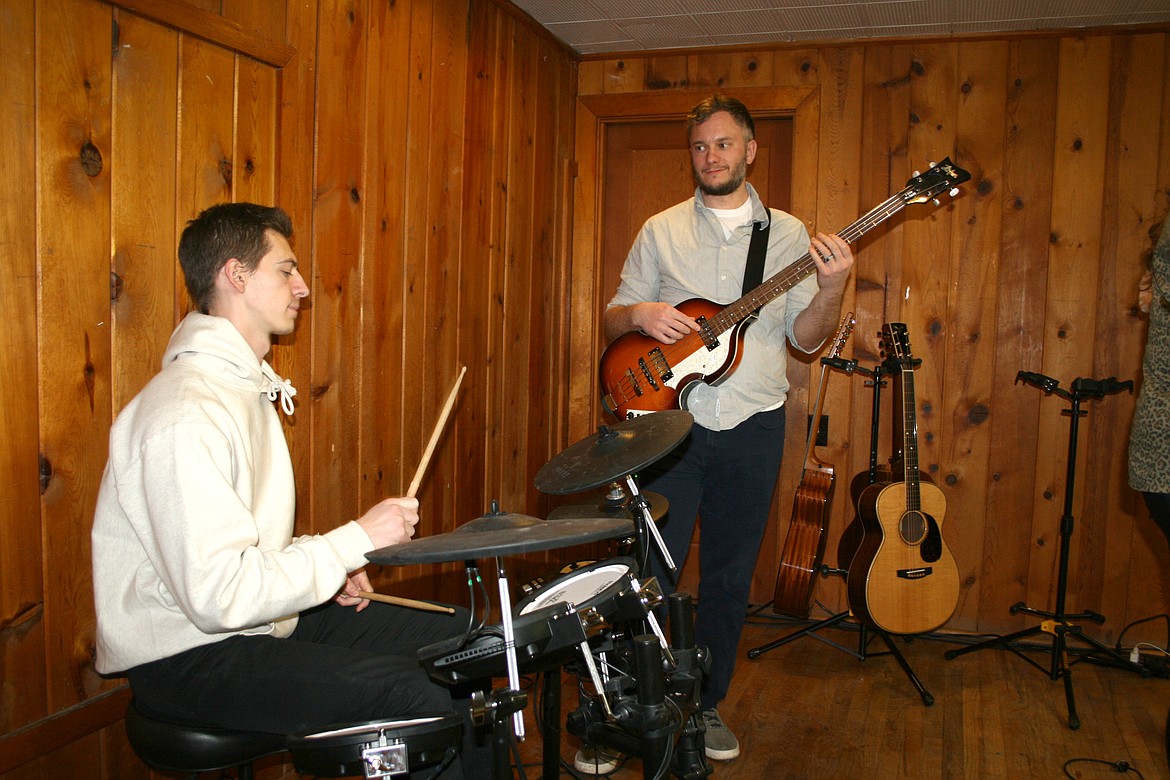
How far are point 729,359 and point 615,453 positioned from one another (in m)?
0.89

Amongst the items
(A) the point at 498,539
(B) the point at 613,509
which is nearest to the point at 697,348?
(B) the point at 613,509

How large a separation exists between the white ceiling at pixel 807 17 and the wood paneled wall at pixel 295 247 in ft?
0.80

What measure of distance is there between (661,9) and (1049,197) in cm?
162

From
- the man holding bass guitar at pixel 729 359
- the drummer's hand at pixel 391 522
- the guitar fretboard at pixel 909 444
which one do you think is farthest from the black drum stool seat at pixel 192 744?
the guitar fretboard at pixel 909 444

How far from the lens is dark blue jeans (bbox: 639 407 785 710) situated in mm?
2400

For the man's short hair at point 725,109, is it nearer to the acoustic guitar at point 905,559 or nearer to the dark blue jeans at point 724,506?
the dark blue jeans at point 724,506

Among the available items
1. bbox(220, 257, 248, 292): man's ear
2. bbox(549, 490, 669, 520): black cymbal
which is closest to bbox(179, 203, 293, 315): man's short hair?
bbox(220, 257, 248, 292): man's ear

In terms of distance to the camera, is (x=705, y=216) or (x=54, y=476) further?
(x=705, y=216)

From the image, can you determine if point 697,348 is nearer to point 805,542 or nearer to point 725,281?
point 725,281

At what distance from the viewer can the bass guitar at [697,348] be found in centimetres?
244

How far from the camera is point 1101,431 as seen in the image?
3.32m

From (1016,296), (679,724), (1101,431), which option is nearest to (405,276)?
(679,724)

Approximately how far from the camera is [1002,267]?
3.40 m

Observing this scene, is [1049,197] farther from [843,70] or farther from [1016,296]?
[843,70]
